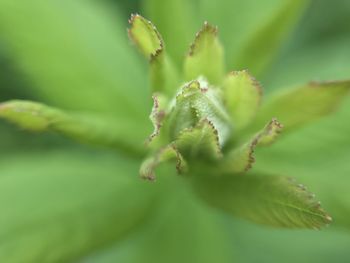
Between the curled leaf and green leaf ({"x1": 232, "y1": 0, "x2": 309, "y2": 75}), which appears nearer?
the curled leaf

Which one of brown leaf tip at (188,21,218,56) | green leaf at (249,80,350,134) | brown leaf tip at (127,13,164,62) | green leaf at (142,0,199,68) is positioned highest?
green leaf at (142,0,199,68)

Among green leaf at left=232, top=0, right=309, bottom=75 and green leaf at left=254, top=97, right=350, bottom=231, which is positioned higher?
green leaf at left=232, top=0, right=309, bottom=75

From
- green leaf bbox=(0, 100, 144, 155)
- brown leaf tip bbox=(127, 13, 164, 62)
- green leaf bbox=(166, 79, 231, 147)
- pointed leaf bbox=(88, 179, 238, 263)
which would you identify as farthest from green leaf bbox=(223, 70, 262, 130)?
pointed leaf bbox=(88, 179, 238, 263)

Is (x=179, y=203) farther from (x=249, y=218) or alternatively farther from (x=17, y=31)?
(x=17, y=31)

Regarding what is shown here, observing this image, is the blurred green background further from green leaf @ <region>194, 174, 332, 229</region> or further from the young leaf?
the young leaf

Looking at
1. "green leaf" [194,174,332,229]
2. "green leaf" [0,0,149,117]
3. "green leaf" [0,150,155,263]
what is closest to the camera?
"green leaf" [194,174,332,229]

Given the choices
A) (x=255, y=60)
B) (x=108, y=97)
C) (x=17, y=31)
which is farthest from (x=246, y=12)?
(x=17, y=31)

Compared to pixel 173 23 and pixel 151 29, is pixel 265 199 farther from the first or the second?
pixel 173 23
